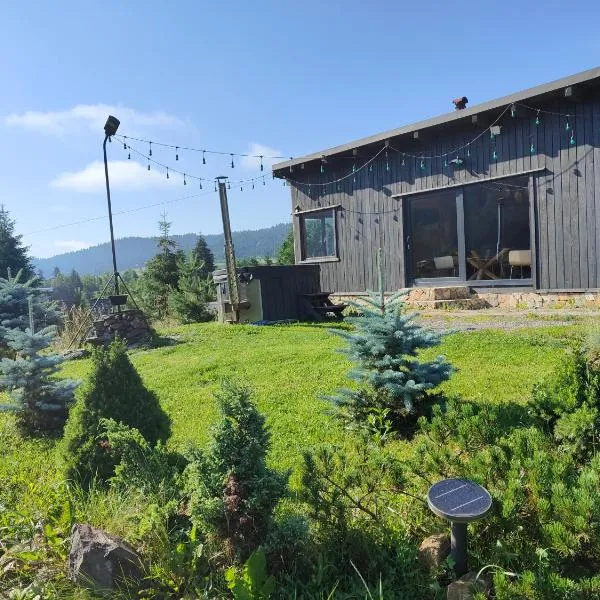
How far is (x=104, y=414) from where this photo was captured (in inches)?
133

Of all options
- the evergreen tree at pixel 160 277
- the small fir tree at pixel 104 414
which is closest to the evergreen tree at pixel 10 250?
the evergreen tree at pixel 160 277

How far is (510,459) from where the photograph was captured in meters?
2.36

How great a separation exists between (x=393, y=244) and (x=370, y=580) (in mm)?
11413

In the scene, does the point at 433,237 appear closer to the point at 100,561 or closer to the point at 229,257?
the point at 229,257

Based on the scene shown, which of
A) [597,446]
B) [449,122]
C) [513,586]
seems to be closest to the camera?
[513,586]

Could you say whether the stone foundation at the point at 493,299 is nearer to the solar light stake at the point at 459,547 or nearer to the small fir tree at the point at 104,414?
the small fir tree at the point at 104,414

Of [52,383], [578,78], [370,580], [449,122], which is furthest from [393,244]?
[370,580]

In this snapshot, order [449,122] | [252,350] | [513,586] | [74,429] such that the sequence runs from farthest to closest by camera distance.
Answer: [449,122] → [252,350] → [74,429] → [513,586]

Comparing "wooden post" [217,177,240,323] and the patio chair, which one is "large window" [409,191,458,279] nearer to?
the patio chair

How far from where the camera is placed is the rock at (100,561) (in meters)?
2.07

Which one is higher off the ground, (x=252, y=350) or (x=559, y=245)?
(x=559, y=245)

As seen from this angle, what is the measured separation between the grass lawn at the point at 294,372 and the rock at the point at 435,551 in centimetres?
141

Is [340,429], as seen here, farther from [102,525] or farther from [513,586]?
[513,586]

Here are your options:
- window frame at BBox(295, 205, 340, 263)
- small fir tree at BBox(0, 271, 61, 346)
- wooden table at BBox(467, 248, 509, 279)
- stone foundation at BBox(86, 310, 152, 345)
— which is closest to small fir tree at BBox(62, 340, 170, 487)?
stone foundation at BBox(86, 310, 152, 345)
